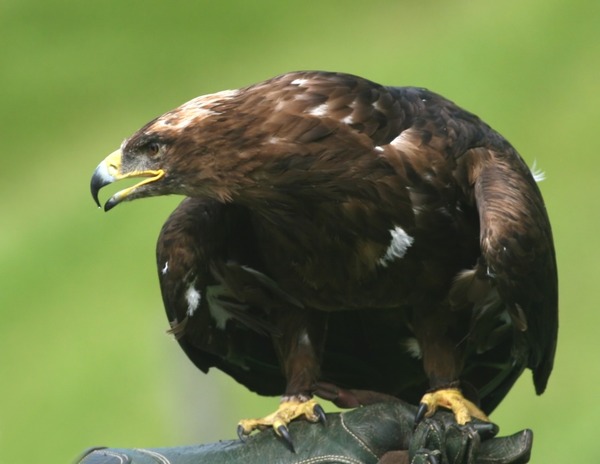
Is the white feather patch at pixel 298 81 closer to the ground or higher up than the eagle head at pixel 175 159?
higher up

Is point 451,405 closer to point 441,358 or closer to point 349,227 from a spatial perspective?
point 441,358

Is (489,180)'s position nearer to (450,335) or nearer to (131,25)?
(450,335)

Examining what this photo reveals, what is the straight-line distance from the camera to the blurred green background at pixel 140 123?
10.4 metres

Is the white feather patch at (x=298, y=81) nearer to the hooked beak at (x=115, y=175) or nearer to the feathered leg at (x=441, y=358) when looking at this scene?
the hooked beak at (x=115, y=175)

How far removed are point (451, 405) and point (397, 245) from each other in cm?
58

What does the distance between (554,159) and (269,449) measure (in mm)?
6507

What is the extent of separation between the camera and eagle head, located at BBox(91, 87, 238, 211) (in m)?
5.83

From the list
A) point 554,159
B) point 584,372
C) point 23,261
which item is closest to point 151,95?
point 23,261

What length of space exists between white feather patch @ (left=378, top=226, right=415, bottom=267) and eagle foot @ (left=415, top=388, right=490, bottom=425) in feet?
1.63

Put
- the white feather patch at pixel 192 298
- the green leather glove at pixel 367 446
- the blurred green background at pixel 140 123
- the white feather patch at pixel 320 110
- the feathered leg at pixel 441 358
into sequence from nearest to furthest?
the green leather glove at pixel 367 446
the white feather patch at pixel 320 110
the feathered leg at pixel 441 358
the white feather patch at pixel 192 298
the blurred green background at pixel 140 123

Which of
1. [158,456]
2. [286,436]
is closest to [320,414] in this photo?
[286,436]

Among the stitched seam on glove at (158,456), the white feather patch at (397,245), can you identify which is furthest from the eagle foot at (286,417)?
the white feather patch at (397,245)

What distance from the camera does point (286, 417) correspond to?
6.14 metres

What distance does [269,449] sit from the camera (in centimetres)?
598
